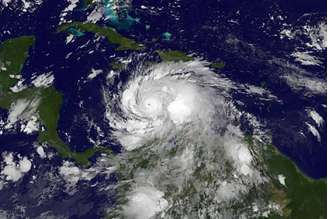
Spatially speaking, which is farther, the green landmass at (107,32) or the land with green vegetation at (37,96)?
the green landmass at (107,32)

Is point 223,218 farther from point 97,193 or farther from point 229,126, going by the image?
point 97,193

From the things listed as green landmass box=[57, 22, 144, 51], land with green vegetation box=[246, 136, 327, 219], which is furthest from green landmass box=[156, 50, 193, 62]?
land with green vegetation box=[246, 136, 327, 219]

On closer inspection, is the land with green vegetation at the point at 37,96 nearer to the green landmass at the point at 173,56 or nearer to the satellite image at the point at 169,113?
the satellite image at the point at 169,113

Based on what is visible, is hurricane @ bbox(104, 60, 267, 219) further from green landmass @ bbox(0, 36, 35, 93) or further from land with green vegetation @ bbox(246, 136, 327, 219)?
green landmass @ bbox(0, 36, 35, 93)

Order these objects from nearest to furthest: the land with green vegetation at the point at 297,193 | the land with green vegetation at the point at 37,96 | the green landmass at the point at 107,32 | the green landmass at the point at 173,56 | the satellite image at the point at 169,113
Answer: the land with green vegetation at the point at 297,193, the satellite image at the point at 169,113, the land with green vegetation at the point at 37,96, the green landmass at the point at 173,56, the green landmass at the point at 107,32

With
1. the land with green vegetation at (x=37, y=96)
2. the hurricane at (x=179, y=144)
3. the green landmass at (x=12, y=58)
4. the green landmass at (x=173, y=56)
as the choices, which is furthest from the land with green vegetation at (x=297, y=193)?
the green landmass at (x=12, y=58)

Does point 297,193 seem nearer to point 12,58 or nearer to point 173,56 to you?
point 173,56

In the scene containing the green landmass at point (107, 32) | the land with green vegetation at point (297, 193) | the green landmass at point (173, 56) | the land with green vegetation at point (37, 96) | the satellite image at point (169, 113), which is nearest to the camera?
the land with green vegetation at point (297, 193)
